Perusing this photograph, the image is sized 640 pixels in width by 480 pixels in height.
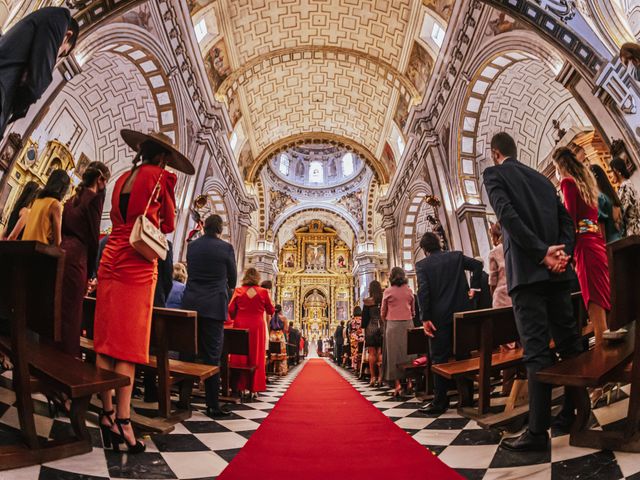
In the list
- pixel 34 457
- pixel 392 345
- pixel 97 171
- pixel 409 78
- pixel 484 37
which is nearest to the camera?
pixel 34 457

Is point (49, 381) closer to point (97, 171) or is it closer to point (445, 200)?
point (97, 171)

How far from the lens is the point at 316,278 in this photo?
29.3m

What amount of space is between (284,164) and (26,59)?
21.0m

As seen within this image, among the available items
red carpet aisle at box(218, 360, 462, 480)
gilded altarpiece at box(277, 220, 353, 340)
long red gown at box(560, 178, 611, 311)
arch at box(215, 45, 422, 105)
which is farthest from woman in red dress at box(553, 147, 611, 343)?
gilded altarpiece at box(277, 220, 353, 340)

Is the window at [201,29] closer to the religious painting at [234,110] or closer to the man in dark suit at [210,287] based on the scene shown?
the religious painting at [234,110]

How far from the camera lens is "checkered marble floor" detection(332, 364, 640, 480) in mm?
1329

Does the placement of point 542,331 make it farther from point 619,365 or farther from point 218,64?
point 218,64

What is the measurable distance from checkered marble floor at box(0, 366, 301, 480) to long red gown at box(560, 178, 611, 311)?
2.37m

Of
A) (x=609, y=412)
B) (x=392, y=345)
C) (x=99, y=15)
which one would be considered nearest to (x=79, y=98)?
(x=99, y=15)

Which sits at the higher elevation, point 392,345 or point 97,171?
point 97,171

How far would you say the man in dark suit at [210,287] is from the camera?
3.06 meters

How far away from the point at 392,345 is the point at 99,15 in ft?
19.8

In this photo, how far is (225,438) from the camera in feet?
7.12

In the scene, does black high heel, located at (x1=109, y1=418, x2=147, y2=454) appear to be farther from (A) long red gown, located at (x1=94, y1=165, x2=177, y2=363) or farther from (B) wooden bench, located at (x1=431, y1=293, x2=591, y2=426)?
(B) wooden bench, located at (x1=431, y1=293, x2=591, y2=426)
